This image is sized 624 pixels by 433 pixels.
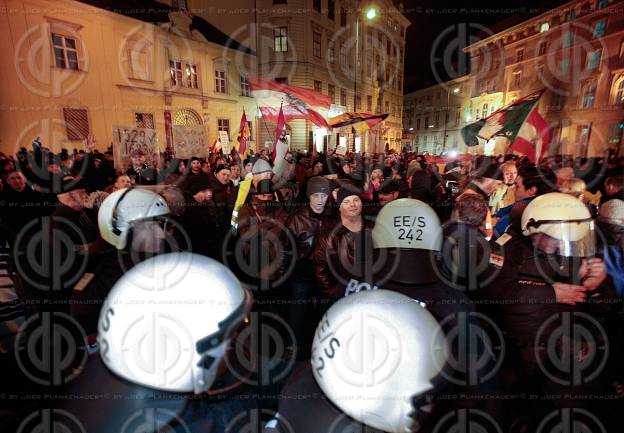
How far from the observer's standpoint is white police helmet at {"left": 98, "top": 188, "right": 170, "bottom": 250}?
2744 millimetres

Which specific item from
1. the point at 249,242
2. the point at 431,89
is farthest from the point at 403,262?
the point at 431,89

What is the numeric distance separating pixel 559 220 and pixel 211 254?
437 cm

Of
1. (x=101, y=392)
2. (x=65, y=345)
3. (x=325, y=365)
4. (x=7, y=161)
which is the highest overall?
(x=7, y=161)

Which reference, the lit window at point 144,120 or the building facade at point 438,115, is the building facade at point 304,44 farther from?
the building facade at point 438,115

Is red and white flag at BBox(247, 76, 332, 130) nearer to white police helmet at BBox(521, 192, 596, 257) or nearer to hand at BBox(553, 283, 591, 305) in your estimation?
white police helmet at BBox(521, 192, 596, 257)

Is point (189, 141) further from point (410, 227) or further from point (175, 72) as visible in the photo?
point (175, 72)

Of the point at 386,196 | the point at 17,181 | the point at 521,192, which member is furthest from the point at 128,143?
the point at 521,192

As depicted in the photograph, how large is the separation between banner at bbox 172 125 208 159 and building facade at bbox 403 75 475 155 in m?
46.5

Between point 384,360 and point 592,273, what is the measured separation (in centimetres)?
234

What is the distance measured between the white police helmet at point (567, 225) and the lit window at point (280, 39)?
99.9 ft

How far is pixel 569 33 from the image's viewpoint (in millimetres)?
32312

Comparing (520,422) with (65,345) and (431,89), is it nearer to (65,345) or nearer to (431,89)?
(65,345)

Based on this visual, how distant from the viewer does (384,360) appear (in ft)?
5.05

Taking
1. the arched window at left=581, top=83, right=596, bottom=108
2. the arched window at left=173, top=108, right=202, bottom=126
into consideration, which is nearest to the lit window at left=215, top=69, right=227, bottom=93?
the arched window at left=173, top=108, right=202, bottom=126
